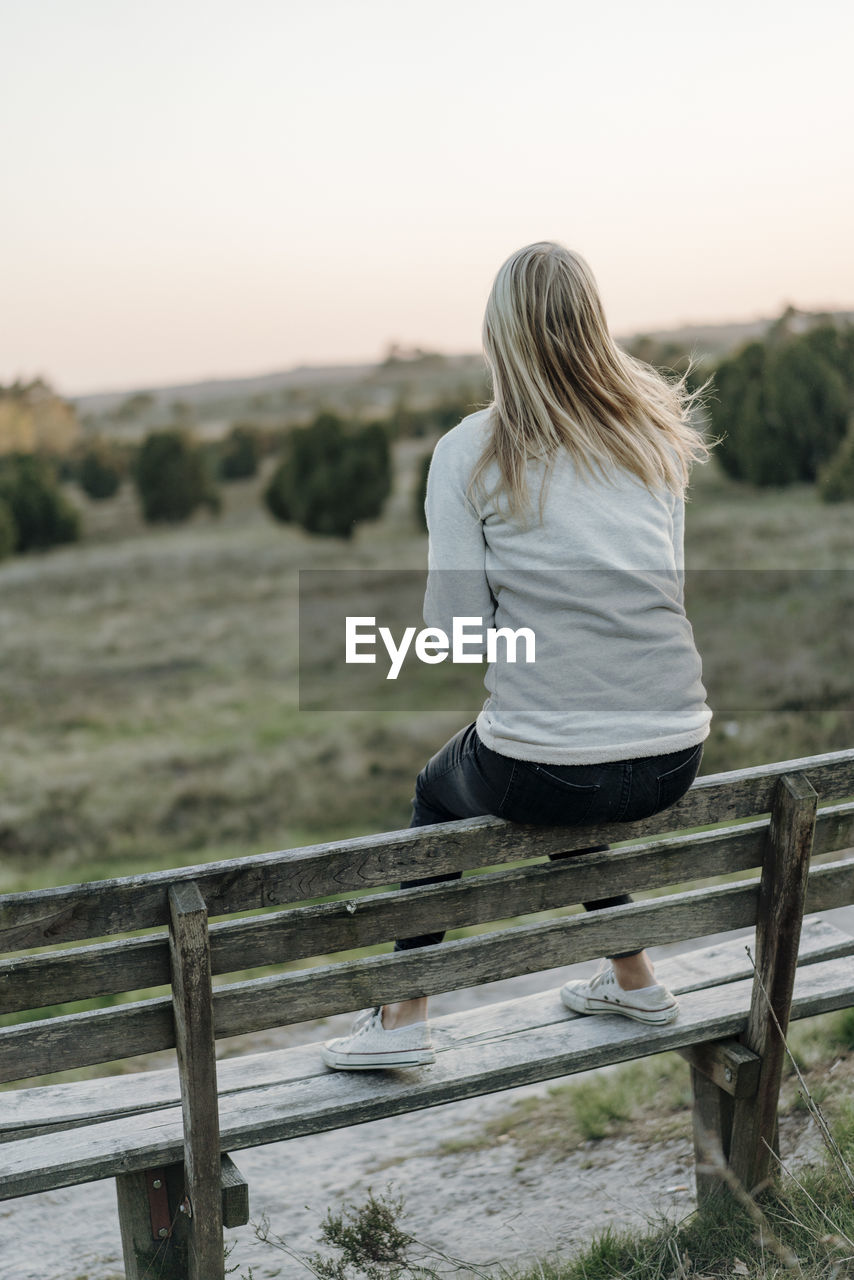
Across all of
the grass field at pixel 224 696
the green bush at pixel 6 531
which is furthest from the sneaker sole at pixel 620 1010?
the green bush at pixel 6 531

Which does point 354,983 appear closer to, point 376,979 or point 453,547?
point 376,979

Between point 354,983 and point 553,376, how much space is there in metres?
1.24

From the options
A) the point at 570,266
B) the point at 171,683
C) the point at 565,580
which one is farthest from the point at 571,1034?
the point at 171,683

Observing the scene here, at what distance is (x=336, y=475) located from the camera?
34875 mm

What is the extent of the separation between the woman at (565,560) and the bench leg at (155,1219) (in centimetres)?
98

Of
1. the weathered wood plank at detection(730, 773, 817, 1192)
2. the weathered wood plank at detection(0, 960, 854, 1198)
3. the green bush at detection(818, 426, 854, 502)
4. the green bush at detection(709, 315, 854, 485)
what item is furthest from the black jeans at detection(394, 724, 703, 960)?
the green bush at detection(709, 315, 854, 485)

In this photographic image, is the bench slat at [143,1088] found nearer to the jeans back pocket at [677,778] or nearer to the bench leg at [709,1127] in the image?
the bench leg at [709,1127]

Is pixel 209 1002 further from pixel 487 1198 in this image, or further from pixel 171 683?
pixel 171 683

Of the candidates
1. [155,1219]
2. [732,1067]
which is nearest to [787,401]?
[732,1067]

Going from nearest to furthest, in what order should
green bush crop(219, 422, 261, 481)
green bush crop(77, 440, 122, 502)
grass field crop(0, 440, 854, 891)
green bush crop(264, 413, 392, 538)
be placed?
grass field crop(0, 440, 854, 891) < green bush crop(264, 413, 392, 538) < green bush crop(77, 440, 122, 502) < green bush crop(219, 422, 261, 481)

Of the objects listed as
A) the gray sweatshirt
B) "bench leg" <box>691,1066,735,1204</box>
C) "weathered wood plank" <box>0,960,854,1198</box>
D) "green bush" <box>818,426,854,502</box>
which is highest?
the gray sweatshirt

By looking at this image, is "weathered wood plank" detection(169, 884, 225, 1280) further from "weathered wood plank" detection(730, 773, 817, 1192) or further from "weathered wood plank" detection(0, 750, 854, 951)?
"weathered wood plank" detection(730, 773, 817, 1192)

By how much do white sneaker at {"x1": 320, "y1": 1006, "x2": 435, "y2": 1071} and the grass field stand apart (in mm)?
7605

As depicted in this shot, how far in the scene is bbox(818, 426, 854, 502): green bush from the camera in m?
24.8
